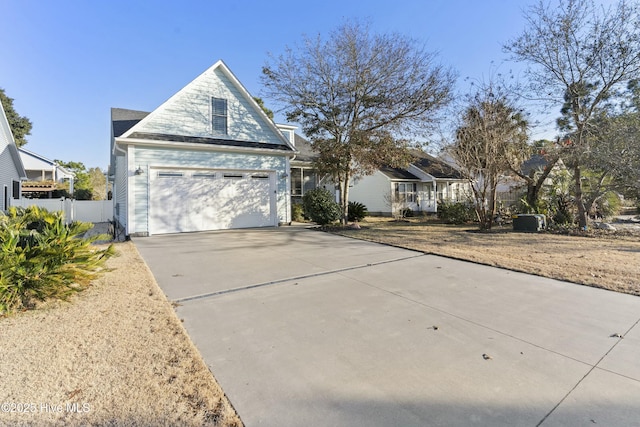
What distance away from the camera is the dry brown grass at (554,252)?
5438 mm

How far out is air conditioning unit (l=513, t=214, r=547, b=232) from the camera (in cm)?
1141

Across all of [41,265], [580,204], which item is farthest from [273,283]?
[580,204]

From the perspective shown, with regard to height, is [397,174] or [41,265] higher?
[397,174]

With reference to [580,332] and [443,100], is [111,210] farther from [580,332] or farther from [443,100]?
[580,332]

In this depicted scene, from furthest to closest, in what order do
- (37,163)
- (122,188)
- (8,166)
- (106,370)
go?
(37,163) < (8,166) < (122,188) < (106,370)

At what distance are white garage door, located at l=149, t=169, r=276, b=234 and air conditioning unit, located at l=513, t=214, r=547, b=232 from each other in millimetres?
9691

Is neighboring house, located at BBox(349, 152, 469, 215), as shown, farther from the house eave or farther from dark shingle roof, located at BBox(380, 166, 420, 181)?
the house eave

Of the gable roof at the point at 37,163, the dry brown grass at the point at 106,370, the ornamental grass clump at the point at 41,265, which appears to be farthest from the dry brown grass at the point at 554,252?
the gable roof at the point at 37,163

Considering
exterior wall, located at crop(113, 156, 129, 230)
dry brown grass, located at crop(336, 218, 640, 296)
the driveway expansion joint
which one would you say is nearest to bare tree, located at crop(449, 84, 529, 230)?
dry brown grass, located at crop(336, 218, 640, 296)

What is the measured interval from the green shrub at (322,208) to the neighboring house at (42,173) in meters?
23.6

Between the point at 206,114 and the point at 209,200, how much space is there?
3312 millimetres

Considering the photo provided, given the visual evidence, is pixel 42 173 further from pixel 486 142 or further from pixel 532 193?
pixel 532 193

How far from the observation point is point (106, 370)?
2484 mm

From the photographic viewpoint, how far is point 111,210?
749 inches
